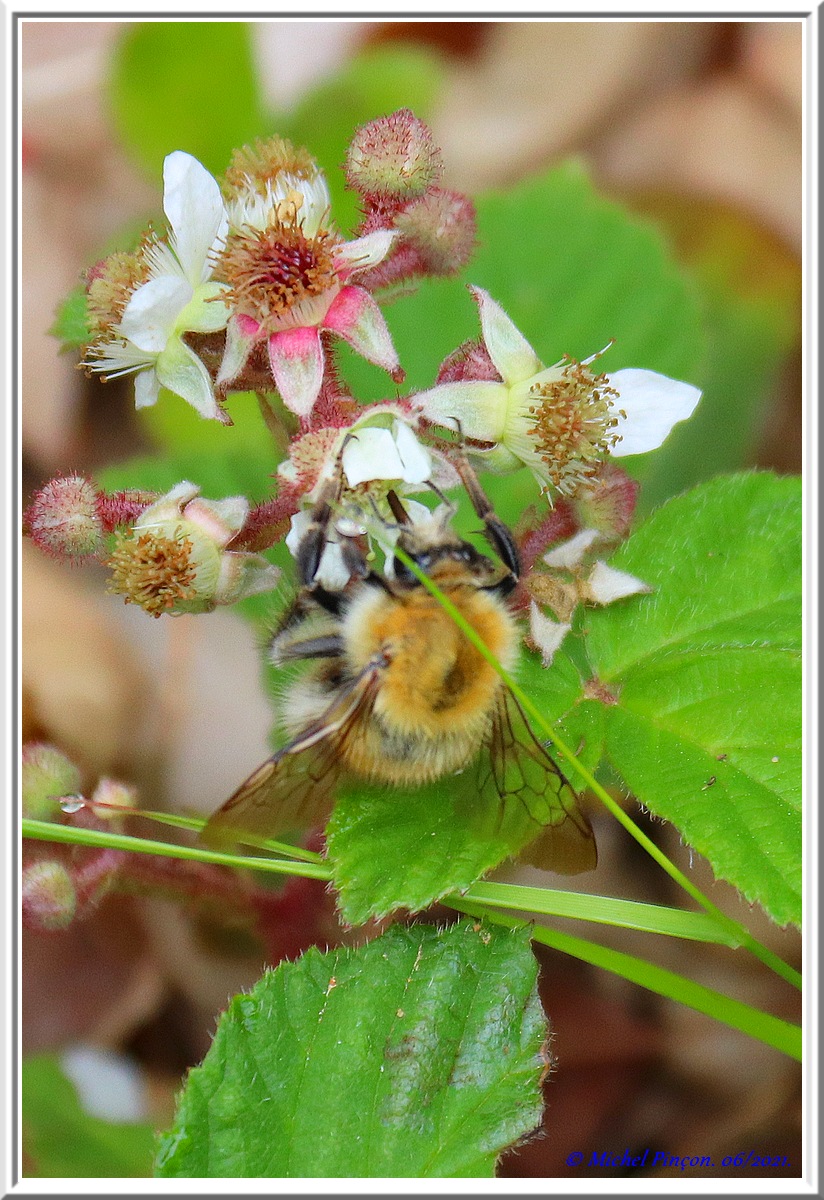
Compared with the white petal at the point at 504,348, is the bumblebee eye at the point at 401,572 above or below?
below

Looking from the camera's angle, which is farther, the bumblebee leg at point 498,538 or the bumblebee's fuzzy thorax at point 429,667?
the bumblebee leg at point 498,538

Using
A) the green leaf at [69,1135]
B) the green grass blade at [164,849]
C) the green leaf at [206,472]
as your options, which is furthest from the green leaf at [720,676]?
the green leaf at [69,1135]

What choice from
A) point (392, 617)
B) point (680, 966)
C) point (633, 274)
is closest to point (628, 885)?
point (680, 966)

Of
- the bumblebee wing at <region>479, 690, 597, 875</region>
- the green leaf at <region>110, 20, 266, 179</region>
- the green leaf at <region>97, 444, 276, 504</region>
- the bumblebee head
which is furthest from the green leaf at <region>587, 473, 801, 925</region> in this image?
the green leaf at <region>110, 20, 266, 179</region>

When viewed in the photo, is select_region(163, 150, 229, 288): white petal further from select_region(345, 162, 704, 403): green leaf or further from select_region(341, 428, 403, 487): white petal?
select_region(345, 162, 704, 403): green leaf

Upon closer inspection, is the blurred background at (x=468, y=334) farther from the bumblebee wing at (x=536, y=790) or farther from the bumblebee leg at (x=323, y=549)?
the bumblebee leg at (x=323, y=549)
